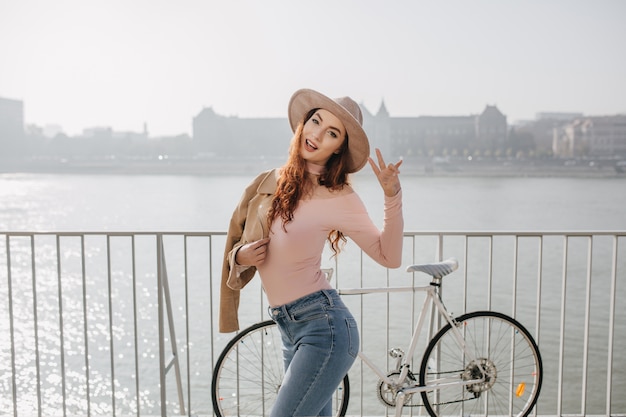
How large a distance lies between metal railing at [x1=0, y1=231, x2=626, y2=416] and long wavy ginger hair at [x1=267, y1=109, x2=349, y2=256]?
36.7 inches

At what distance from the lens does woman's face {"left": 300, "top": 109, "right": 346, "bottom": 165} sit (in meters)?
1.68

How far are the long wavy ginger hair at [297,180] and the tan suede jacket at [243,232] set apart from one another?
0.04m

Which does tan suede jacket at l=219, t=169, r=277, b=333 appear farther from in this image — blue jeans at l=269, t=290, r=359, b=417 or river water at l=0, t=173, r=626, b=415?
river water at l=0, t=173, r=626, b=415

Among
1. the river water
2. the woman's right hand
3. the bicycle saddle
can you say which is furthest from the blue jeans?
the river water

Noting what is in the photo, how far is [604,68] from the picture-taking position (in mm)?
62500

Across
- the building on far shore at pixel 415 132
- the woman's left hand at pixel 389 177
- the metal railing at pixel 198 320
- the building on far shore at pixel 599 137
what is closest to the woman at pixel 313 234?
the woman's left hand at pixel 389 177

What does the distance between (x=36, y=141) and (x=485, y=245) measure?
5811 cm

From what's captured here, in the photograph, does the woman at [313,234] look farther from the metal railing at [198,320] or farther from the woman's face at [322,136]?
the metal railing at [198,320]

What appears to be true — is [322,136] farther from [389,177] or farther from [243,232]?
[243,232]

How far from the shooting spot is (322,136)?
1.68 meters

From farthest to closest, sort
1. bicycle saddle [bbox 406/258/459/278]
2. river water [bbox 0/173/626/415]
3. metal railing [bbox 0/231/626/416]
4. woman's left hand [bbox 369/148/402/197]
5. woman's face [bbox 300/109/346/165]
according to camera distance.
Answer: river water [bbox 0/173/626/415]
metal railing [bbox 0/231/626/416]
bicycle saddle [bbox 406/258/459/278]
woman's face [bbox 300/109/346/165]
woman's left hand [bbox 369/148/402/197]

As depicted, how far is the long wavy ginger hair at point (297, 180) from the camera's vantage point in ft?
5.36

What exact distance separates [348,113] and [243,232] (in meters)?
0.43

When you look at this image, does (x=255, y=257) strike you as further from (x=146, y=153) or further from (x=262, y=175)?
(x=146, y=153)
